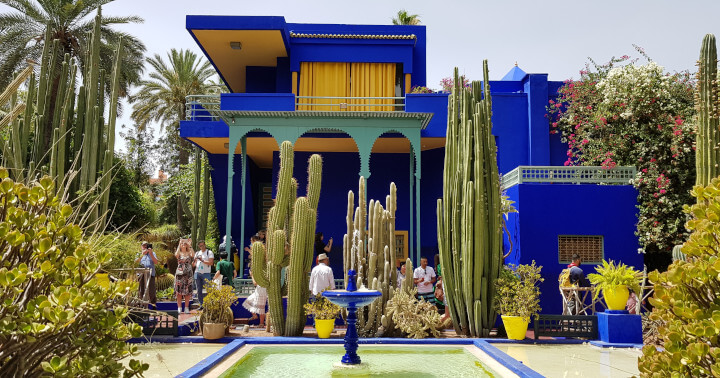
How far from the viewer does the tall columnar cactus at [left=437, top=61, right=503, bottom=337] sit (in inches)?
402

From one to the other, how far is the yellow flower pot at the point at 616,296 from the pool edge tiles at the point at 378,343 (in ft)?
7.14

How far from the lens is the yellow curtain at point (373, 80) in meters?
17.6

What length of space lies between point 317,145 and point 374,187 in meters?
2.11

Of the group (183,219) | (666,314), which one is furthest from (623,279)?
(183,219)

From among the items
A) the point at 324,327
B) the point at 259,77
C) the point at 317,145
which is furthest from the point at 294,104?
the point at 324,327

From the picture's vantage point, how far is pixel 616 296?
965 centimetres

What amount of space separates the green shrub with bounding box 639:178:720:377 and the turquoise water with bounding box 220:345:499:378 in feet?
15.2

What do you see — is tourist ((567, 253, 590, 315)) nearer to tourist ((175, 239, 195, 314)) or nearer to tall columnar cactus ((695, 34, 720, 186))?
tall columnar cactus ((695, 34, 720, 186))

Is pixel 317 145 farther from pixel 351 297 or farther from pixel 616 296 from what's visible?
pixel 616 296

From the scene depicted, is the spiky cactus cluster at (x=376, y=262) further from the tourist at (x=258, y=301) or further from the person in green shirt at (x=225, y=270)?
the person in green shirt at (x=225, y=270)

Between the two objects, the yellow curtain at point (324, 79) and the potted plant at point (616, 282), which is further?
the yellow curtain at point (324, 79)

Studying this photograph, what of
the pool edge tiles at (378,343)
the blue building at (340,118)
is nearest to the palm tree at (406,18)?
the blue building at (340,118)

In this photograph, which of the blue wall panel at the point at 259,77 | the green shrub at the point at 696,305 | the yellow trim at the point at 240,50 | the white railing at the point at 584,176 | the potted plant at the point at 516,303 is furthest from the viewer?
the blue wall panel at the point at 259,77

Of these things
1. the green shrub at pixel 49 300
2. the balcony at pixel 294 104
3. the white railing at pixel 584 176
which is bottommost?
the green shrub at pixel 49 300
